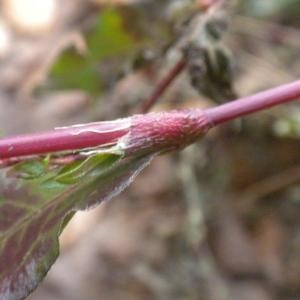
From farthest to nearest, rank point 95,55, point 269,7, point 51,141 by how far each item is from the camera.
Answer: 1. point 269,7
2. point 95,55
3. point 51,141

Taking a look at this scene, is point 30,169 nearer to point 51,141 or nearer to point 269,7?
point 51,141

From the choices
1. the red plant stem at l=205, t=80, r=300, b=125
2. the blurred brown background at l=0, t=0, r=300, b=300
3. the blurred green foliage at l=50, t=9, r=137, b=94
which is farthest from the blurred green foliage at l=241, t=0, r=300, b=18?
the red plant stem at l=205, t=80, r=300, b=125

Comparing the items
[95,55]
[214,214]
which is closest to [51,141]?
[95,55]

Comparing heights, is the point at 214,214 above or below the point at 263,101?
above

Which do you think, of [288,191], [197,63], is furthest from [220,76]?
[288,191]

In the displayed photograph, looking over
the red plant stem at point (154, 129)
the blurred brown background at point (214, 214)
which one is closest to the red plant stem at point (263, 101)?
the red plant stem at point (154, 129)

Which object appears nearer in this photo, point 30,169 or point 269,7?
point 30,169
